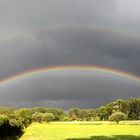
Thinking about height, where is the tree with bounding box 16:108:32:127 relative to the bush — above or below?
above

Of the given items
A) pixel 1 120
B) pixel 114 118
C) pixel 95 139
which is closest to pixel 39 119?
pixel 114 118

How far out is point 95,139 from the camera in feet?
182

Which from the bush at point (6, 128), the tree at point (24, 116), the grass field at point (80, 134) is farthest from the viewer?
the tree at point (24, 116)

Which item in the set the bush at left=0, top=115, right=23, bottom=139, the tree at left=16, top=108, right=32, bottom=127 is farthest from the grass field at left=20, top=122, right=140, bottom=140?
the tree at left=16, top=108, right=32, bottom=127

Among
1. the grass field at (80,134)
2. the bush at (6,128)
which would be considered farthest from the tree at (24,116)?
the bush at (6,128)

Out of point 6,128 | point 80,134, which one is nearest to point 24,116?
point 80,134

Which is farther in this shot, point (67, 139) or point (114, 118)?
point (114, 118)

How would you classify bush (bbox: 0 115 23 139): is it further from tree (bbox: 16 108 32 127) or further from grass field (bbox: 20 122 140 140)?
tree (bbox: 16 108 32 127)

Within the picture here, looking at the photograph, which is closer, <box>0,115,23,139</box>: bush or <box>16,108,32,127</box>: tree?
<box>0,115,23,139</box>: bush

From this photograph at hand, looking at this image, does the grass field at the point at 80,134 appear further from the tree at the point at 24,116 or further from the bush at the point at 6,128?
the tree at the point at 24,116

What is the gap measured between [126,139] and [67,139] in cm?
963

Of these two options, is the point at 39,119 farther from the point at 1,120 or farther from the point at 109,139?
the point at 1,120

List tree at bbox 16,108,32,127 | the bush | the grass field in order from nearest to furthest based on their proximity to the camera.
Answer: the bush, the grass field, tree at bbox 16,108,32,127

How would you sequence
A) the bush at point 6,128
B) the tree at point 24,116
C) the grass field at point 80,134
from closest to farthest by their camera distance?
the bush at point 6,128 < the grass field at point 80,134 < the tree at point 24,116
